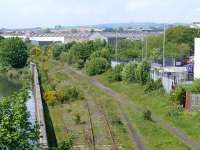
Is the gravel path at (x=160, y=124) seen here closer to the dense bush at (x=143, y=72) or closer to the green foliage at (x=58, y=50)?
the dense bush at (x=143, y=72)

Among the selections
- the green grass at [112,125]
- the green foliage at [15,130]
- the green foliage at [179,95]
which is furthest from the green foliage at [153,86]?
the green foliage at [15,130]

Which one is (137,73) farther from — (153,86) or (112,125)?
(112,125)

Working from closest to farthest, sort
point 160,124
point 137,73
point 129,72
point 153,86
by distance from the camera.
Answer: point 160,124 → point 153,86 → point 137,73 → point 129,72

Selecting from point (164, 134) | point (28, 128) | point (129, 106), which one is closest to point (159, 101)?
point (129, 106)

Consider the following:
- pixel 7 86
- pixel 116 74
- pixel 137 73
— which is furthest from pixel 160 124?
pixel 7 86

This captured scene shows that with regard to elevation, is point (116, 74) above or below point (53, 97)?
below

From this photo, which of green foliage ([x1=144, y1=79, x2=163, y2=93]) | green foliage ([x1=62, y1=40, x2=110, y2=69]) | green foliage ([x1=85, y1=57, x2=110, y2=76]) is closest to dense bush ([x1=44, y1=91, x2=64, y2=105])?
green foliage ([x1=144, y1=79, x2=163, y2=93])
